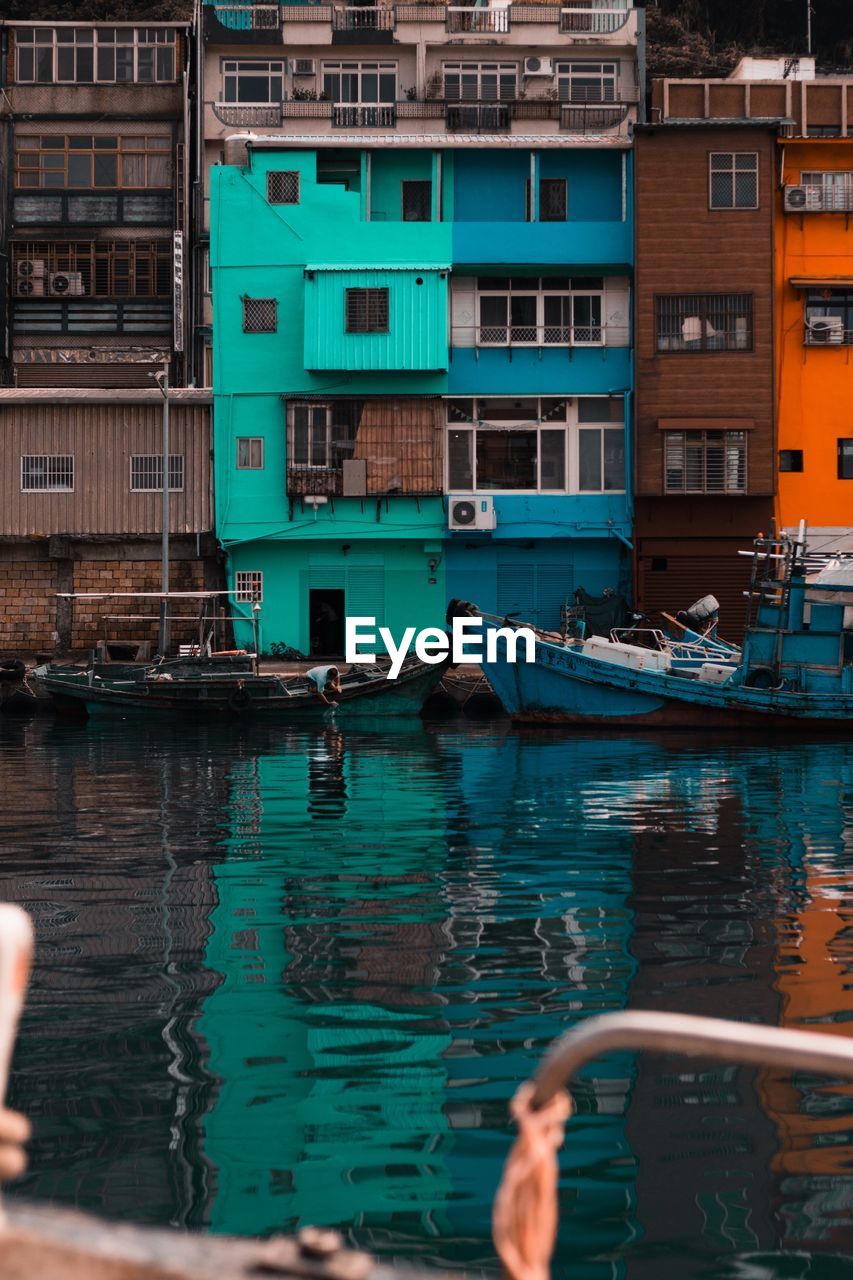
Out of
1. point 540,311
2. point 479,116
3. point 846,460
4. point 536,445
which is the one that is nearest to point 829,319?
point 846,460

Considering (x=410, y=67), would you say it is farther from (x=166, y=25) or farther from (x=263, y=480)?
(x=263, y=480)

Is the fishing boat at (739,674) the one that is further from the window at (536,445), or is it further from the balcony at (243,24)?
the balcony at (243,24)

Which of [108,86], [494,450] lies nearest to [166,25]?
[108,86]

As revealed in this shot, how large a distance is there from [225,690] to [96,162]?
83.6 feet

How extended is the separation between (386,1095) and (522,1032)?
4.68ft

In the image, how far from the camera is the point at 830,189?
4194cm

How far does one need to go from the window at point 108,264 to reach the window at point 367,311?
11671mm

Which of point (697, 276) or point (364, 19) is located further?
point (364, 19)

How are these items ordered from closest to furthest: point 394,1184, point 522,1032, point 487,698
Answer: point 394,1184, point 522,1032, point 487,698

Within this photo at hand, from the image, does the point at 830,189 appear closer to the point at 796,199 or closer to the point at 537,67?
the point at 796,199

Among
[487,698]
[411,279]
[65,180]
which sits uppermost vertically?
[65,180]

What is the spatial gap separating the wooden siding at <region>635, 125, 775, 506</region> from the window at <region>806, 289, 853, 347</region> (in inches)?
65.7

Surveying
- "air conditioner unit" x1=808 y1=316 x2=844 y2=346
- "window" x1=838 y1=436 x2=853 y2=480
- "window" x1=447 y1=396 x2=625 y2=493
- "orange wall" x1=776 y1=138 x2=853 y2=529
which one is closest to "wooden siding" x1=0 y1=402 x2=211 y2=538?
"window" x1=447 y1=396 x2=625 y2=493

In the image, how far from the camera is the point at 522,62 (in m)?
49.4
